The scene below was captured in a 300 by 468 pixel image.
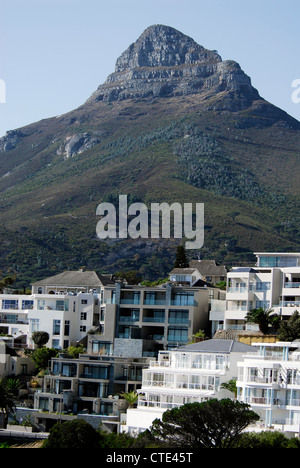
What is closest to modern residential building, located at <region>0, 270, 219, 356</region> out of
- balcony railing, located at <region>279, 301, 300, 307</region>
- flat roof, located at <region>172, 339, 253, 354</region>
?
balcony railing, located at <region>279, 301, 300, 307</region>

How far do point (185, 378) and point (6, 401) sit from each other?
15235 mm

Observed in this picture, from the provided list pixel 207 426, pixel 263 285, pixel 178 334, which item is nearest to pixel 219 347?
pixel 178 334

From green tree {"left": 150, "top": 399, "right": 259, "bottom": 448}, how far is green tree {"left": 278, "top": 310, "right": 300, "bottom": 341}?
49.1 ft

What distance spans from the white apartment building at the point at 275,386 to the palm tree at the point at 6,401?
2037 cm

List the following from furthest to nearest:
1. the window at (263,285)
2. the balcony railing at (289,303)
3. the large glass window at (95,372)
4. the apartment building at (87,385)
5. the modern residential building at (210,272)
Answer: the modern residential building at (210,272) < the window at (263,285) < the balcony railing at (289,303) < the large glass window at (95,372) < the apartment building at (87,385)

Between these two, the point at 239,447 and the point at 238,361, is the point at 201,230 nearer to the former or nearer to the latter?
the point at 238,361

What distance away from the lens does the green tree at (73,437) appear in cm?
6106

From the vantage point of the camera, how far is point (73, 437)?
61438mm

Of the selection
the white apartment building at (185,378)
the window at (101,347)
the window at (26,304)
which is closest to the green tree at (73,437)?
the white apartment building at (185,378)

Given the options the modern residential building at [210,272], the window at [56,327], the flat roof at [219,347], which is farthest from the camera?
the modern residential building at [210,272]

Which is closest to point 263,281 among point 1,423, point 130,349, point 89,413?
point 130,349

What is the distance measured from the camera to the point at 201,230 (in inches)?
7687

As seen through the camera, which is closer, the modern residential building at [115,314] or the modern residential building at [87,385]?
the modern residential building at [87,385]

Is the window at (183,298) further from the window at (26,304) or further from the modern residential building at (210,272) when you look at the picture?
the modern residential building at (210,272)
